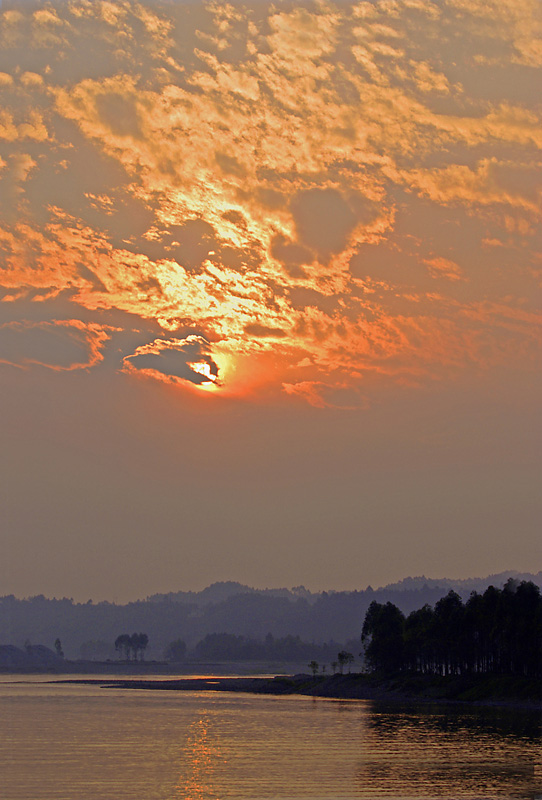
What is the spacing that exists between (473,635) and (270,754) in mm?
87731

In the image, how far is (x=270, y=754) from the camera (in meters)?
89.4

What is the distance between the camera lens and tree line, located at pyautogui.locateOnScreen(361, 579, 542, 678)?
148000 millimetres

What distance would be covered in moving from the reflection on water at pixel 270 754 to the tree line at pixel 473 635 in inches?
691

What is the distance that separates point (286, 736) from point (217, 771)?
31.0m

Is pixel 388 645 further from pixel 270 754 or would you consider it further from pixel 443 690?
pixel 270 754

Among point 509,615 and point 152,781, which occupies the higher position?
point 509,615

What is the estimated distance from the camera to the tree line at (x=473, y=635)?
14800 centimetres

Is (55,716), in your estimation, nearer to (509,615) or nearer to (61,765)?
(61,765)

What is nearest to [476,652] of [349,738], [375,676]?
[375,676]

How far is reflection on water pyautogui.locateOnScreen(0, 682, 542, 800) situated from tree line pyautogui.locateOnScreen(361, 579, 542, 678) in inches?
691

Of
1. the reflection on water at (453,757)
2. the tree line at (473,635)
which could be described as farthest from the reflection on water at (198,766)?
the tree line at (473,635)

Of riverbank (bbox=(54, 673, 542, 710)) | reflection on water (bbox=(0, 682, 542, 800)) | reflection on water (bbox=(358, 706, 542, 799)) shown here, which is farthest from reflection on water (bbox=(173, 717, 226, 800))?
riverbank (bbox=(54, 673, 542, 710))

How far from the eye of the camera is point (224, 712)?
148 m

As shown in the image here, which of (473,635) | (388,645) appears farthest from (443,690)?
(388,645)
